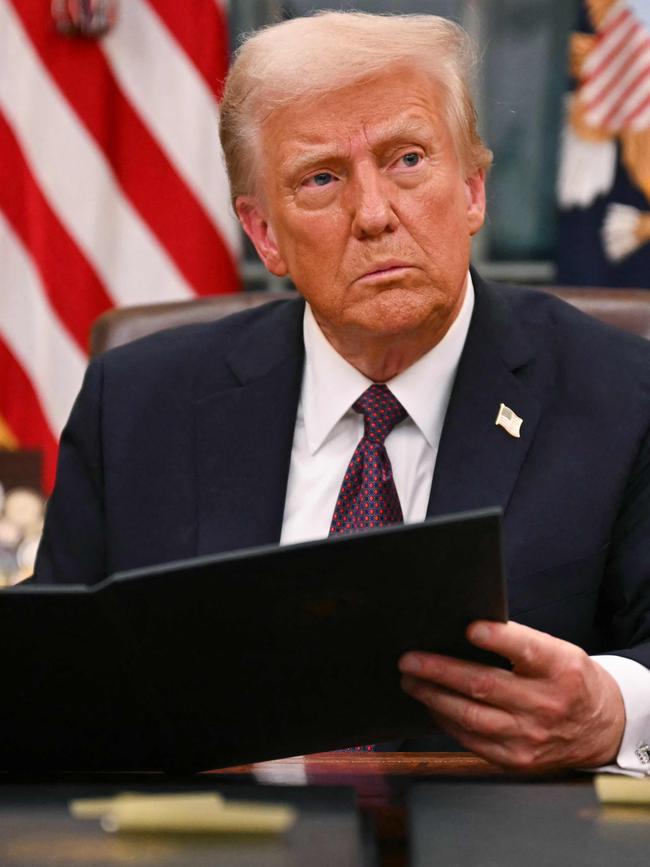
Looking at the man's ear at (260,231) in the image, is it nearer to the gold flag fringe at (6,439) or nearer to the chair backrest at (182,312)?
the chair backrest at (182,312)

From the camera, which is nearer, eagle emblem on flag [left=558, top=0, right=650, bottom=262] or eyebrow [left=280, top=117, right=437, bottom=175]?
eyebrow [left=280, top=117, right=437, bottom=175]

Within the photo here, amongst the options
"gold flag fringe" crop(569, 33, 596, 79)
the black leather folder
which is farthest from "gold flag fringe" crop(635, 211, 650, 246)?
the black leather folder

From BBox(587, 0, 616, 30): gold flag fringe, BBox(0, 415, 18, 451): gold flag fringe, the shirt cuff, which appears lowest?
the shirt cuff

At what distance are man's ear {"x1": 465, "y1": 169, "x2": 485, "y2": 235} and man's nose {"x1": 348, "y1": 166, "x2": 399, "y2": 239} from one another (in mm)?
182

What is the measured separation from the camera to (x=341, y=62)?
6.25 ft

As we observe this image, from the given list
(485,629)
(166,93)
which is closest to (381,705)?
(485,629)

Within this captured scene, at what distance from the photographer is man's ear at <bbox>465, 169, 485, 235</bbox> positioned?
81.0 inches

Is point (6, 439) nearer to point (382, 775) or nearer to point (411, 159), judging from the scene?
point (411, 159)

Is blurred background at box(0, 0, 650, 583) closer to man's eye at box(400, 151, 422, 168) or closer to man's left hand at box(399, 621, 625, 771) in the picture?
man's eye at box(400, 151, 422, 168)

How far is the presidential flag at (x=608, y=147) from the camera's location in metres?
3.18

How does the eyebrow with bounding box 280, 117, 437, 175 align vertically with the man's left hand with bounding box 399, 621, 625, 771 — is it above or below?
above

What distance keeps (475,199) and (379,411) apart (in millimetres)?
374

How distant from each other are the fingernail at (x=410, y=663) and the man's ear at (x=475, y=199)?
2.97ft

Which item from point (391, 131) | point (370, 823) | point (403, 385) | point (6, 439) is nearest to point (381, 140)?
point (391, 131)
